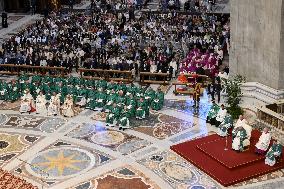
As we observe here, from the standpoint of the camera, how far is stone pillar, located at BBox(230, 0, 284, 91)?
21.9m

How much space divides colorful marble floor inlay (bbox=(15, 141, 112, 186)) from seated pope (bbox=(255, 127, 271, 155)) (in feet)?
16.0

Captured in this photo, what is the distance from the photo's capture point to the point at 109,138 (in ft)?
71.6

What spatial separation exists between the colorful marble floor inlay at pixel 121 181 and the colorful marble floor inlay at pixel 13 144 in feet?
11.0

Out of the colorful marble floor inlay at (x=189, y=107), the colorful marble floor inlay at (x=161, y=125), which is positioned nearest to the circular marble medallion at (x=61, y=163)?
the colorful marble floor inlay at (x=161, y=125)

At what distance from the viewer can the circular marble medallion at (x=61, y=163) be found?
1922cm

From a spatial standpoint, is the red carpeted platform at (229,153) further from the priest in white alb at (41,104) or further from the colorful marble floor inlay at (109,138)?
the priest in white alb at (41,104)

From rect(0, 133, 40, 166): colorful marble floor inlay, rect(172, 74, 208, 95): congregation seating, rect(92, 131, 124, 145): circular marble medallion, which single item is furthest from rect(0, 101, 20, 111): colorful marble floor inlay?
rect(172, 74, 208, 95): congregation seating

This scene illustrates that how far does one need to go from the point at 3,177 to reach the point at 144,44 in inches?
610

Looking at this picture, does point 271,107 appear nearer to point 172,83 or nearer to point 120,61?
point 172,83

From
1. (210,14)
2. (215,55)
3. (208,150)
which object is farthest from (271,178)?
(210,14)

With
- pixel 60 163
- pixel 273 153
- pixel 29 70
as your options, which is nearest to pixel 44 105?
pixel 60 163

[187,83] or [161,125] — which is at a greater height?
[187,83]

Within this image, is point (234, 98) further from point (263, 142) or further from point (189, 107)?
point (189, 107)

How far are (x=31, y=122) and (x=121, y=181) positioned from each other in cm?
623
